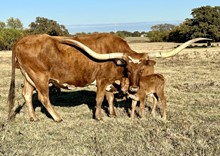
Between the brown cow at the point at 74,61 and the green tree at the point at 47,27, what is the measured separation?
5634 centimetres

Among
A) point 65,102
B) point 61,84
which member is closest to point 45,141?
point 61,84

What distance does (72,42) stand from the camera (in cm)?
888

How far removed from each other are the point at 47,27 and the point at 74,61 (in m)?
58.3

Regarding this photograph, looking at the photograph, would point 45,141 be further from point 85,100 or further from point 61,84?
point 85,100

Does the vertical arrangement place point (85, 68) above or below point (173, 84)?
above

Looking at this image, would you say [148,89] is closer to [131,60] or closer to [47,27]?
[131,60]

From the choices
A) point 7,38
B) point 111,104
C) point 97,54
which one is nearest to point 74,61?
point 97,54

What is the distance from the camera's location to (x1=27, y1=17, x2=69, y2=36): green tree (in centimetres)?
6488

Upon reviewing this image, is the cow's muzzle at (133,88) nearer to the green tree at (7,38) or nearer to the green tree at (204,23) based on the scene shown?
the green tree at (204,23)

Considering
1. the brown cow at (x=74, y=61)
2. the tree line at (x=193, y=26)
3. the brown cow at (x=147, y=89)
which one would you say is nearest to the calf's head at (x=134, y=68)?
the brown cow at (x=74, y=61)

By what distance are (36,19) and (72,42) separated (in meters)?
60.1

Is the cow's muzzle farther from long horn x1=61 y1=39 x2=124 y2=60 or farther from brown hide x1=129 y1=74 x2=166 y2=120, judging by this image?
long horn x1=61 y1=39 x2=124 y2=60

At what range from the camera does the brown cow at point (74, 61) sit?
28.7ft

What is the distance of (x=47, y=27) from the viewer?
65875mm
